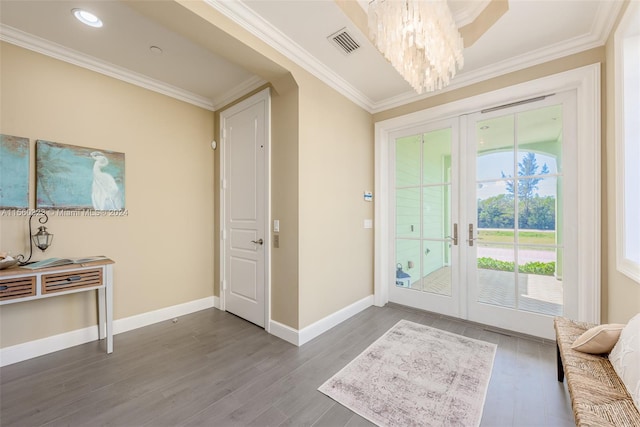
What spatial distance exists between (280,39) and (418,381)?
3100 millimetres

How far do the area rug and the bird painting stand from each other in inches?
111

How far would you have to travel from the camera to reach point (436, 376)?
2041 millimetres

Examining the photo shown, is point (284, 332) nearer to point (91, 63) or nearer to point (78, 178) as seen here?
point (78, 178)

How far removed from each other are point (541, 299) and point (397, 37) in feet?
9.43

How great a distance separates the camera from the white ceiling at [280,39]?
1990 millimetres

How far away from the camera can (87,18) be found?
82.5 inches

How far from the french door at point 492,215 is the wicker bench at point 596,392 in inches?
48.2

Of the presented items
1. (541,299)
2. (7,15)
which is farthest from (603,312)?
(7,15)

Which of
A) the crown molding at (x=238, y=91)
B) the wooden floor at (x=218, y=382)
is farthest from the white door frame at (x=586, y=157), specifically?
the crown molding at (x=238, y=91)

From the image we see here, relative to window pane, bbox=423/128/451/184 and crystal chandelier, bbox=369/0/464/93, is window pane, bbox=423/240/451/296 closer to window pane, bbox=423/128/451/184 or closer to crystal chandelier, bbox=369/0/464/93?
window pane, bbox=423/128/451/184

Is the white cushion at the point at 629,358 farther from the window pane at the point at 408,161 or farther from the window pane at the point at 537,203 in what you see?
the window pane at the point at 408,161

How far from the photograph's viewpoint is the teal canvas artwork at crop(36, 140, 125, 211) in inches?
93.7

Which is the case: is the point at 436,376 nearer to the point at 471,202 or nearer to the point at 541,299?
the point at 541,299

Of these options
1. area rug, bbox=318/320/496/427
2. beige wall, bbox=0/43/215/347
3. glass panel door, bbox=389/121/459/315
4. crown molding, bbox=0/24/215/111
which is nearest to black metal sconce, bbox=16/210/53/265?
beige wall, bbox=0/43/215/347
